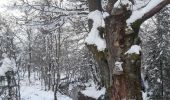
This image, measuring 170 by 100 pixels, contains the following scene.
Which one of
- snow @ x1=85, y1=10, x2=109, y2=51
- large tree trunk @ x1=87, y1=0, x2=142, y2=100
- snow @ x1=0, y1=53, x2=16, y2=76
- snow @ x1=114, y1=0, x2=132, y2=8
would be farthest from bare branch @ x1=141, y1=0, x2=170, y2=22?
snow @ x1=0, y1=53, x2=16, y2=76

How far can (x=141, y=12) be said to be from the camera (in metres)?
6.78

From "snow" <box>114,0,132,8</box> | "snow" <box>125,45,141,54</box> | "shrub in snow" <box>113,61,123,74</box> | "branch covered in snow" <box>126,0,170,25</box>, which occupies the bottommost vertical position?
"shrub in snow" <box>113,61,123,74</box>

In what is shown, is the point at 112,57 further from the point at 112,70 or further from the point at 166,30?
the point at 166,30

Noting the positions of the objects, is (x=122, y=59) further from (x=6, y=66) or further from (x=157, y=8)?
(x=6, y=66)

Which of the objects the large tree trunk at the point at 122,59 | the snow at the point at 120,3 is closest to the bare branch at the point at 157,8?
the large tree trunk at the point at 122,59

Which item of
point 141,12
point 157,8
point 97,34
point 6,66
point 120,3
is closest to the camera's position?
point 157,8

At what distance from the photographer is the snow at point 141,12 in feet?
21.8

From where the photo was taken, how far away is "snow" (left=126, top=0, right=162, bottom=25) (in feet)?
21.8

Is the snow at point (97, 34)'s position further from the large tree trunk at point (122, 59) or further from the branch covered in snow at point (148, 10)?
the branch covered in snow at point (148, 10)

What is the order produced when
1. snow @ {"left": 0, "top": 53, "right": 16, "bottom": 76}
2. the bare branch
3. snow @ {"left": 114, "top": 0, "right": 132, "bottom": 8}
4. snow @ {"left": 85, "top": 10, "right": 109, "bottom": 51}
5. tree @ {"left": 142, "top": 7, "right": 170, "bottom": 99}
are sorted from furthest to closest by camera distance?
tree @ {"left": 142, "top": 7, "right": 170, "bottom": 99}
snow @ {"left": 0, "top": 53, "right": 16, "bottom": 76}
snow @ {"left": 85, "top": 10, "right": 109, "bottom": 51}
snow @ {"left": 114, "top": 0, "right": 132, "bottom": 8}
the bare branch

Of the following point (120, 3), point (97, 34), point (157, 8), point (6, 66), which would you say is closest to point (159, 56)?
point (6, 66)

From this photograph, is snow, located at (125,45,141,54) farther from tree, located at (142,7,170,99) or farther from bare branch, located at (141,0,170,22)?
tree, located at (142,7,170,99)

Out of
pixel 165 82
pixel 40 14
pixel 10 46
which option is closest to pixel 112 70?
pixel 40 14

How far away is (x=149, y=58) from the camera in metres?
32.0
